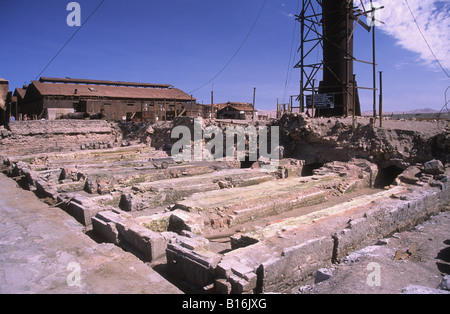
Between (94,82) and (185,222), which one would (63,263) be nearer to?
(185,222)

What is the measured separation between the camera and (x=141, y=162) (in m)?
12.5

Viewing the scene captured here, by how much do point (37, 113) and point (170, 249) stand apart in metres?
23.0

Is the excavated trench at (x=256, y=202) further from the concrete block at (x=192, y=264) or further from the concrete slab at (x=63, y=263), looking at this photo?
the concrete slab at (x=63, y=263)

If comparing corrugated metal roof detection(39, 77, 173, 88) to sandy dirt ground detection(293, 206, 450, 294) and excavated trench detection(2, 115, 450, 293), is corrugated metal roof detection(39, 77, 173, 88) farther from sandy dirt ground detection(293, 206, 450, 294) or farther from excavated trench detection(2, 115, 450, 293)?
sandy dirt ground detection(293, 206, 450, 294)

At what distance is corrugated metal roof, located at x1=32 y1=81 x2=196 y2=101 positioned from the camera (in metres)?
23.2

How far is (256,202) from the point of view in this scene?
7.80 metres

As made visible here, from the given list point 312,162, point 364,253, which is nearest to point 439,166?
point 312,162

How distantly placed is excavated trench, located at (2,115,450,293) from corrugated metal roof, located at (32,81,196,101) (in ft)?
37.0

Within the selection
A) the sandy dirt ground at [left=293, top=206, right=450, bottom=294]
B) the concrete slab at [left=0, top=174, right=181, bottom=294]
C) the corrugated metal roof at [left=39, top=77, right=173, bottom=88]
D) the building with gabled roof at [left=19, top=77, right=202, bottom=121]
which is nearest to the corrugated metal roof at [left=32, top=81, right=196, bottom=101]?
A: the building with gabled roof at [left=19, top=77, right=202, bottom=121]

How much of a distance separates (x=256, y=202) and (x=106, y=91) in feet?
72.9

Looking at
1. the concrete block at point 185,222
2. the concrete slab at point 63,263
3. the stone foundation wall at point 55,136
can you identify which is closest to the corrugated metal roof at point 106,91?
the stone foundation wall at point 55,136

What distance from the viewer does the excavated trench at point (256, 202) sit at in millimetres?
4781

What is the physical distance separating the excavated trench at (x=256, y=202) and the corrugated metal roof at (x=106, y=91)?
37.0ft

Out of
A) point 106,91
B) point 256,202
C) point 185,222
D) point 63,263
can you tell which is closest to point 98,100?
point 106,91
